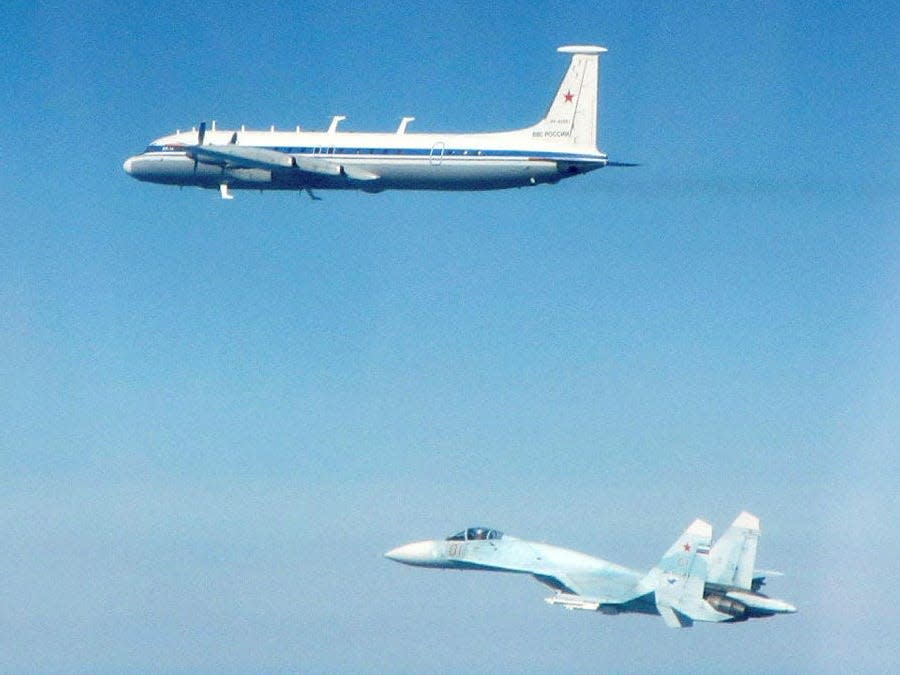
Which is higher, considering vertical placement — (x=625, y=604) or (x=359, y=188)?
(x=359, y=188)

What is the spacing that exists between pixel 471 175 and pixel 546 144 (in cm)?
402

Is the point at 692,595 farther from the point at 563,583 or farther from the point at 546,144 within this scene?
the point at 546,144

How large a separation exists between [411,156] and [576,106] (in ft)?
29.1

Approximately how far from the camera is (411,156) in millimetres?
48875

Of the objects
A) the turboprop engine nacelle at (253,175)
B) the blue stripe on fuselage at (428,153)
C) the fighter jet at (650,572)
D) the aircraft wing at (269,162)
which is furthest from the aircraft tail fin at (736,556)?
the turboprop engine nacelle at (253,175)

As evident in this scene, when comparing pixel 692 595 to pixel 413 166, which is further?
pixel 692 595

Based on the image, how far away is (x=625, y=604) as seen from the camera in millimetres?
55344

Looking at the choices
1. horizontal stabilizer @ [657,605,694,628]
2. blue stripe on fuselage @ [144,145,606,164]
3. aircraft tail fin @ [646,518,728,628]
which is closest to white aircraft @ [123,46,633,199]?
blue stripe on fuselage @ [144,145,606,164]

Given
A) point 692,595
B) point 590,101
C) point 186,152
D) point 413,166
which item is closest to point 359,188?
point 413,166

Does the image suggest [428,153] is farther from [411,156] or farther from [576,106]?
[576,106]

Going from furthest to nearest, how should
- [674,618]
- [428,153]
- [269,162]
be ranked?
[674,618] < [269,162] < [428,153]

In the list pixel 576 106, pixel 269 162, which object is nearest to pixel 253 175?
pixel 269 162

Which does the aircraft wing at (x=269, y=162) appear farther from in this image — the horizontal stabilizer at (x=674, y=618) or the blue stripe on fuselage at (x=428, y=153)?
the horizontal stabilizer at (x=674, y=618)

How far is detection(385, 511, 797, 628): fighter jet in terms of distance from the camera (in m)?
54.0
